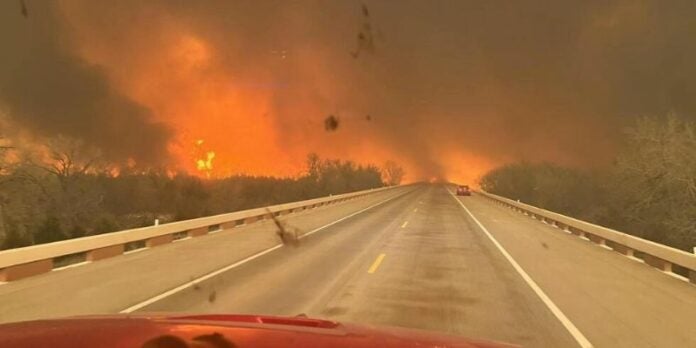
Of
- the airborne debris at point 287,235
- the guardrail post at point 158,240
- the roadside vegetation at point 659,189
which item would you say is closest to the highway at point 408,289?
the guardrail post at point 158,240

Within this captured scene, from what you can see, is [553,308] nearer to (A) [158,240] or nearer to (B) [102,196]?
(A) [158,240]

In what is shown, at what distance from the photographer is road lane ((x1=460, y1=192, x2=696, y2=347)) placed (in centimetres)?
812

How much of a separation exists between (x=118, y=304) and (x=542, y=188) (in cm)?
7763

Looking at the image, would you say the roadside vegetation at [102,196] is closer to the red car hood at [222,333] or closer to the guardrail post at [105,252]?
the guardrail post at [105,252]

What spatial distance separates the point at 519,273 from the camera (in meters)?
13.9

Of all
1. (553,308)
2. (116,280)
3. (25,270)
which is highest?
(25,270)

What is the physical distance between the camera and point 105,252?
16.1 metres

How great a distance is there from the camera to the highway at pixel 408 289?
856 centimetres

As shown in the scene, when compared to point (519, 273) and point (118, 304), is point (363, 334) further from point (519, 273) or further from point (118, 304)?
point (519, 273)

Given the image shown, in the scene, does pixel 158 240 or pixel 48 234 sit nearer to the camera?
pixel 158 240

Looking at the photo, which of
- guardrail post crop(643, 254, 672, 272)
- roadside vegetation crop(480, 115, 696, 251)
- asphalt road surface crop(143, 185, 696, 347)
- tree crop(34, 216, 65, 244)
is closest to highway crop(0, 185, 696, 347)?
asphalt road surface crop(143, 185, 696, 347)

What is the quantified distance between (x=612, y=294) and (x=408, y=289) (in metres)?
3.57

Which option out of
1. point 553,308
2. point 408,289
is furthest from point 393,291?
point 553,308

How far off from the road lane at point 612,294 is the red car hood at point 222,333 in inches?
187
